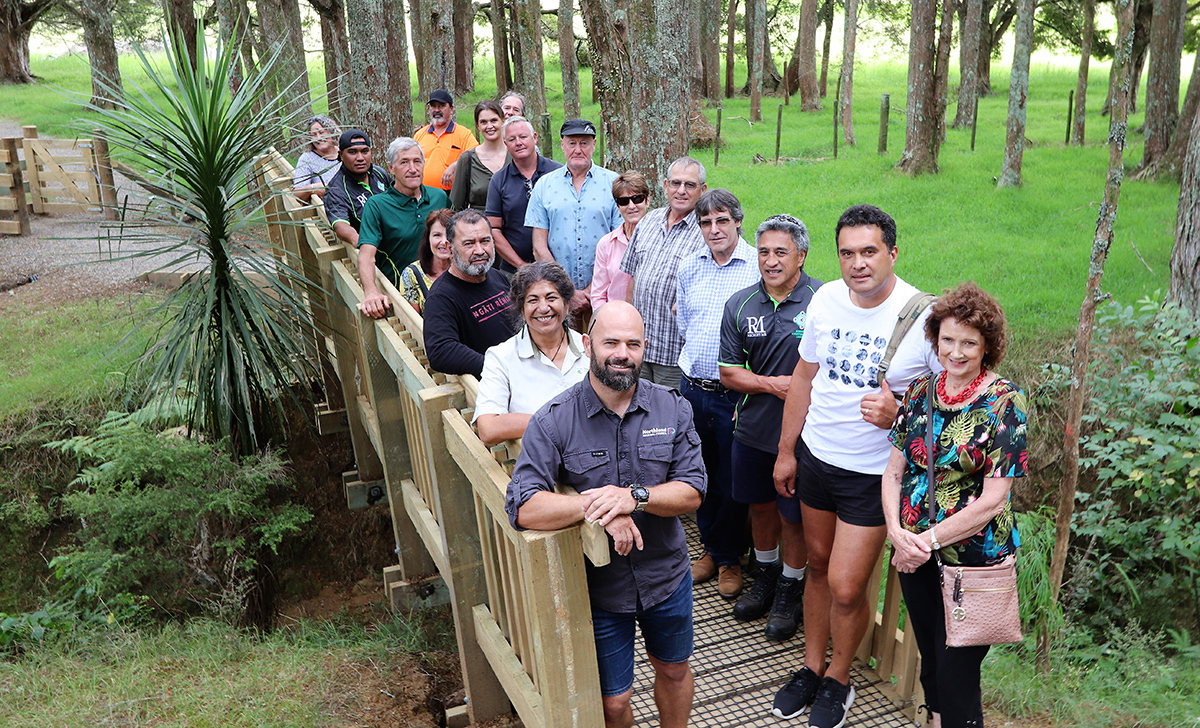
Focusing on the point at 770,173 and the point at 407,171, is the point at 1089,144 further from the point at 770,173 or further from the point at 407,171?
the point at 407,171

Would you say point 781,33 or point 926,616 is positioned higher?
point 781,33

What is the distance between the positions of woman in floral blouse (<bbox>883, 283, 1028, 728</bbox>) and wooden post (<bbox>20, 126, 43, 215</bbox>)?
1377 cm

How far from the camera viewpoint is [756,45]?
23.3m

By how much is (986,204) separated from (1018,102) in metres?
1.64

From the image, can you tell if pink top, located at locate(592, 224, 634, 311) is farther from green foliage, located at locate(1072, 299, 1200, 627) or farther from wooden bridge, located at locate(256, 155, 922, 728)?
green foliage, located at locate(1072, 299, 1200, 627)

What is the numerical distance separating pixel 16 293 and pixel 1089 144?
17.0 m

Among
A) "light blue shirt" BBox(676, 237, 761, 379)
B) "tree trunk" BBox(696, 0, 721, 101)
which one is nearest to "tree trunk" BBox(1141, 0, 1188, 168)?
"light blue shirt" BBox(676, 237, 761, 379)

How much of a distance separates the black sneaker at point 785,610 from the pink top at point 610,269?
170 centimetres

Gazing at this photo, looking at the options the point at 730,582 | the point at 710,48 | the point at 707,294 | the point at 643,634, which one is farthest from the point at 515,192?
the point at 710,48

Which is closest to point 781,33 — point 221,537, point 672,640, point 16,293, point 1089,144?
point 1089,144

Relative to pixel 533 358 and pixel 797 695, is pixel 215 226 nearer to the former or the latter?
pixel 533 358

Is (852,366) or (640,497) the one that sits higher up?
(852,366)

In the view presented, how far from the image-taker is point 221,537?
21.3 feet

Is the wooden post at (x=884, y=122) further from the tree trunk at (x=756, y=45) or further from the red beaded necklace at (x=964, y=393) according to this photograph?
the red beaded necklace at (x=964, y=393)
